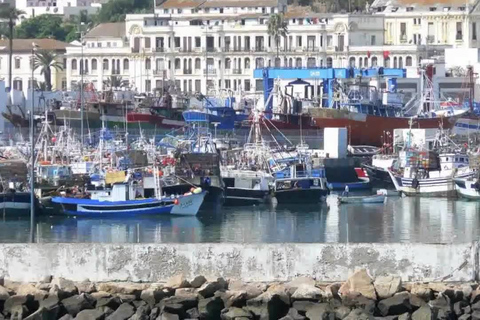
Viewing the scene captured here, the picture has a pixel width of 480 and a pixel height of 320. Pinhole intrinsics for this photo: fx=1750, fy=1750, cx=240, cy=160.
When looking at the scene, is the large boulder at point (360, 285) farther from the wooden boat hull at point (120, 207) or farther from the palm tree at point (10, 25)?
the palm tree at point (10, 25)

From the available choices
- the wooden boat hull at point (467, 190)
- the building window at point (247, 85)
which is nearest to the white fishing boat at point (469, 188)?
the wooden boat hull at point (467, 190)

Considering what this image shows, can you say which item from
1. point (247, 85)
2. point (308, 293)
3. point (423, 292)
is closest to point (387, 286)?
point (423, 292)

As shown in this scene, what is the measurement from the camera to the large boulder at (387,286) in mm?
21094

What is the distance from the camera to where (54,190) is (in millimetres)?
52188

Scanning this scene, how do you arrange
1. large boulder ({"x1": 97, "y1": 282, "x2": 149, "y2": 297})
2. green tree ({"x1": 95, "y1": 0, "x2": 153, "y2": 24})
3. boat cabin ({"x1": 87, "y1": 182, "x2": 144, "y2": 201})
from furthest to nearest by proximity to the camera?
green tree ({"x1": 95, "y1": 0, "x2": 153, "y2": 24}), boat cabin ({"x1": 87, "y1": 182, "x2": 144, "y2": 201}), large boulder ({"x1": 97, "y1": 282, "x2": 149, "y2": 297})

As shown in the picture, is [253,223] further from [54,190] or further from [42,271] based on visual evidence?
[42,271]

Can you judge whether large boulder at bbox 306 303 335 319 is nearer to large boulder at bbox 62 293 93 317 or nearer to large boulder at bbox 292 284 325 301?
large boulder at bbox 292 284 325 301

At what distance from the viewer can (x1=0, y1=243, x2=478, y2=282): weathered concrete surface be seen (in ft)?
71.2

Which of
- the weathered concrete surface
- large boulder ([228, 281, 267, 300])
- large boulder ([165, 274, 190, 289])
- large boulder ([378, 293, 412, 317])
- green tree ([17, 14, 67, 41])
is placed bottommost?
large boulder ([378, 293, 412, 317])

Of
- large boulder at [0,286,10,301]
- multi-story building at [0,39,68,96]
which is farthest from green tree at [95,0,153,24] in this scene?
large boulder at [0,286,10,301]

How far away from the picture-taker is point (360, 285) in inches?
832

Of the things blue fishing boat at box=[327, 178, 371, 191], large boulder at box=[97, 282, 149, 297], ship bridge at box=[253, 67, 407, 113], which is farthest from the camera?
ship bridge at box=[253, 67, 407, 113]

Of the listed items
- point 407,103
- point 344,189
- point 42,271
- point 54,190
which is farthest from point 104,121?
point 42,271

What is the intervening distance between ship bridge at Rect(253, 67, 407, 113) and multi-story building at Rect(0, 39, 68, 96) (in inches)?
944
